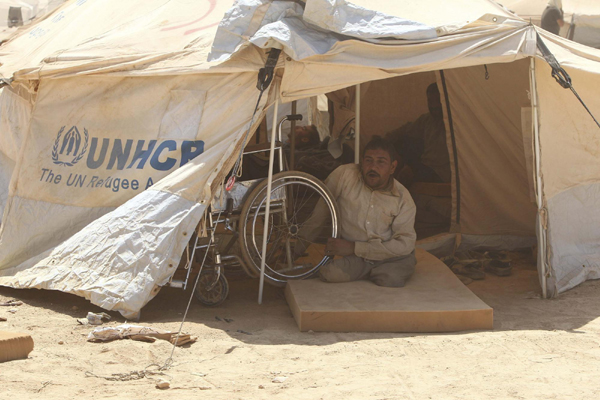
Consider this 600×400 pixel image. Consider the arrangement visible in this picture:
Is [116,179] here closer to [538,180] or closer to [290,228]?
[290,228]

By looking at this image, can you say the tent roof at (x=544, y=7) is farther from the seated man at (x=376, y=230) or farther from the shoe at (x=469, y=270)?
the seated man at (x=376, y=230)

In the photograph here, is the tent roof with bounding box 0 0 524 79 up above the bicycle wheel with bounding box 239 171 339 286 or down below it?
above

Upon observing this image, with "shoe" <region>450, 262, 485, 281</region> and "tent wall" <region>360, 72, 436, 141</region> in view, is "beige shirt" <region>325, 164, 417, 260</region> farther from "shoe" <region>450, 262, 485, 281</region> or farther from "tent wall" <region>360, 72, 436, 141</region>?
"tent wall" <region>360, 72, 436, 141</region>

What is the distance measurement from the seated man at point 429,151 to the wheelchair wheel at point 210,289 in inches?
109

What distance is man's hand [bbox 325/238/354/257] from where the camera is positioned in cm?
471

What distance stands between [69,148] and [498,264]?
3.48 metres

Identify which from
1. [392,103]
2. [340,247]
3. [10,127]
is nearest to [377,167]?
[340,247]

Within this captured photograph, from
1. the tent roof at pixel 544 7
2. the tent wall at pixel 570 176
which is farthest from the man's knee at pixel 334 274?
the tent roof at pixel 544 7

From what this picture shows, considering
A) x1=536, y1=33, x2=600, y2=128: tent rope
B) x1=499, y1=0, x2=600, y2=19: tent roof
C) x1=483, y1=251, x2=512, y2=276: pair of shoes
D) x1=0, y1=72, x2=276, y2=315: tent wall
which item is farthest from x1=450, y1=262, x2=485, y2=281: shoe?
x1=499, y1=0, x2=600, y2=19: tent roof

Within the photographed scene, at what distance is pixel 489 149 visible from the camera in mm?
6117

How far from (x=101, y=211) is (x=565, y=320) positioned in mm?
3062

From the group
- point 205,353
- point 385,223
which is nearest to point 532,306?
point 385,223

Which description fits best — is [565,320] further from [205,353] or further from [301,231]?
[205,353]

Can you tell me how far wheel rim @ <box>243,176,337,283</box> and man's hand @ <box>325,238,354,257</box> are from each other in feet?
0.42
